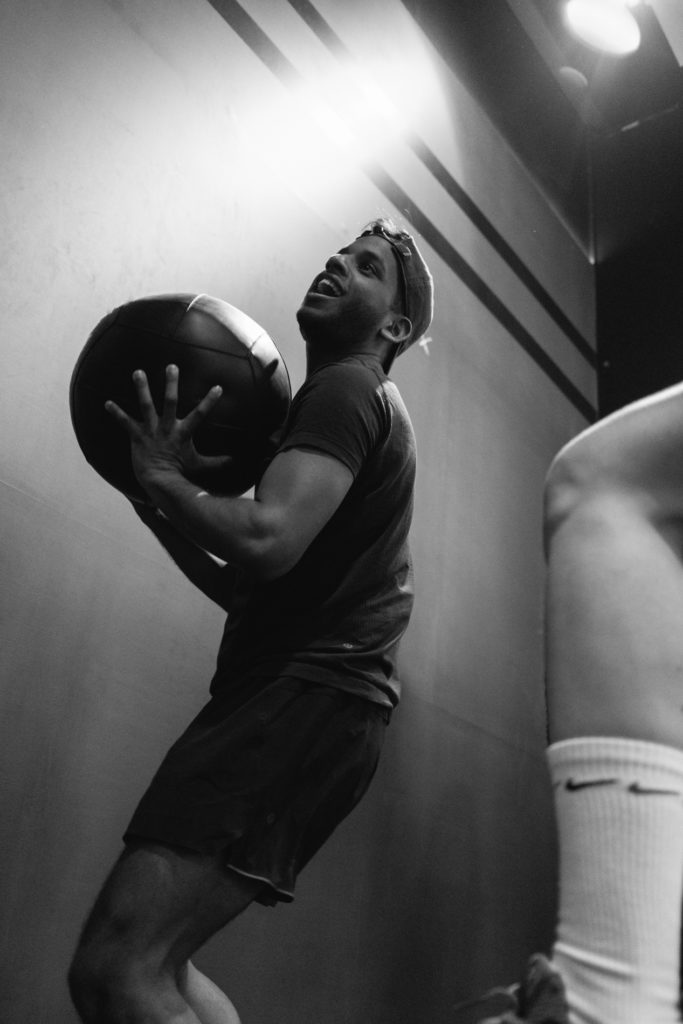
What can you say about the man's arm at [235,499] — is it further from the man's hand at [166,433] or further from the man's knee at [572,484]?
the man's knee at [572,484]

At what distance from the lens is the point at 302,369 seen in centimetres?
256

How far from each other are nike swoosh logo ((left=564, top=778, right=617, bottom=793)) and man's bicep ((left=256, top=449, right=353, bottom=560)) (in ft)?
2.07

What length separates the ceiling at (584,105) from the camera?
152 inches

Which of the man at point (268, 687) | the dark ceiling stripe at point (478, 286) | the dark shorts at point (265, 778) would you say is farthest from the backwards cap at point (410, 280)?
the dark ceiling stripe at point (478, 286)

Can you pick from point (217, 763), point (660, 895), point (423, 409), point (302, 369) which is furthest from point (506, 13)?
point (660, 895)

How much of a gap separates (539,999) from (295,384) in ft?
6.52

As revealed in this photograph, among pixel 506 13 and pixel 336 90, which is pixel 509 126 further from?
pixel 336 90

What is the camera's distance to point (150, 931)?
3.64 feet

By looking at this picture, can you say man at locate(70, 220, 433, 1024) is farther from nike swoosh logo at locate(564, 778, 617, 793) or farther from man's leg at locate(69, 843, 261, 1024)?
nike swoosh logo at locate(564, 778, 617, 793)

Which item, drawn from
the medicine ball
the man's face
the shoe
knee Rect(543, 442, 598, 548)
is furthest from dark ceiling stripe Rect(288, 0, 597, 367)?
the shoe

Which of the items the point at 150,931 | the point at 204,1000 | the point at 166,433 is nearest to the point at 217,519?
the point at 166,433

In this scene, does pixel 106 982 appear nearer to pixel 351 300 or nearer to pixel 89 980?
pixel 89 980

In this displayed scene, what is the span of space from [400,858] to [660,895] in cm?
197

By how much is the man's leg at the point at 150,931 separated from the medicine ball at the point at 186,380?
55 centimetres
